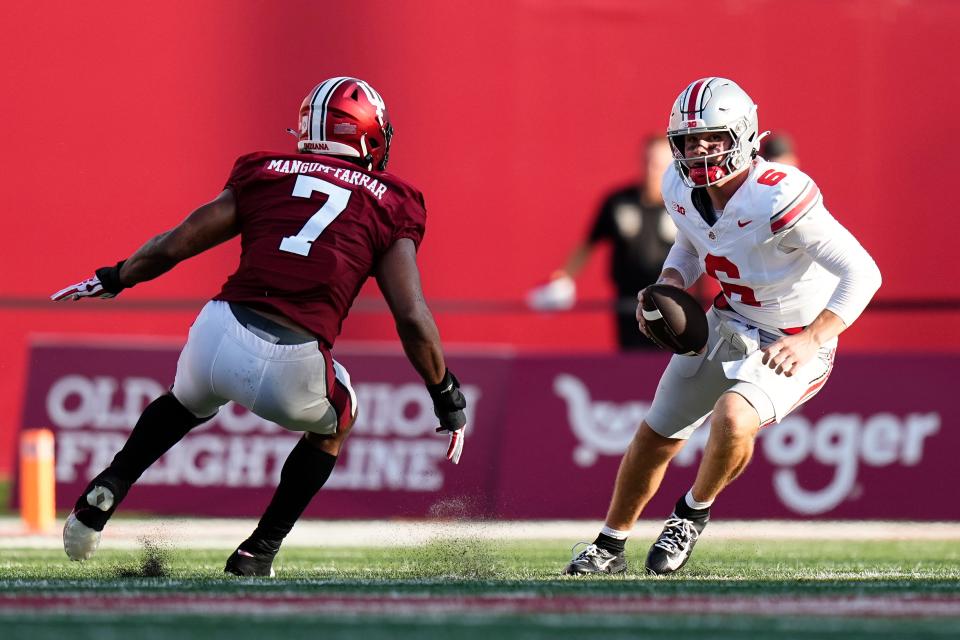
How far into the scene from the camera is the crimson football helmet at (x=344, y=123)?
5.21 metres

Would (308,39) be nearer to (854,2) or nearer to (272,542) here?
(854,2)

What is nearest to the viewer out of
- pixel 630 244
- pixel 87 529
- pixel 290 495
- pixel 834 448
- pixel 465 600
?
pixel 465 600

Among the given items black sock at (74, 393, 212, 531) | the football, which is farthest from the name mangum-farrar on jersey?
the football

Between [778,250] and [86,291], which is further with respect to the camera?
[778,250]

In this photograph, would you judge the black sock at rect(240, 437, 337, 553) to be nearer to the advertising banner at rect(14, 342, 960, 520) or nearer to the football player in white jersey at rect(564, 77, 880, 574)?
the football player in white jersey at rect(564, 77, 880, 574)

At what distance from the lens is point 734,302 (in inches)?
218

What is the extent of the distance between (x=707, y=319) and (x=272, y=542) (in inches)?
66.2

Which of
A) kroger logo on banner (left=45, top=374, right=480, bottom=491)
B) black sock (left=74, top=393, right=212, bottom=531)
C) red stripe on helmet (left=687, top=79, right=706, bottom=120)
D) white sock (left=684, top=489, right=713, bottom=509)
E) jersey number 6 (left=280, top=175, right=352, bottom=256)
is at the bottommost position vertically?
kroger logo on banner (left=45, top=374, right=480, bottom=491)

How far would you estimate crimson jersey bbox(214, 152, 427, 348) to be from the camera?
4945 mm

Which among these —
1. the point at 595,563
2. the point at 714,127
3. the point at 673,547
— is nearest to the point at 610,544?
the point at 595,563

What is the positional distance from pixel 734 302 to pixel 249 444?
4071mm

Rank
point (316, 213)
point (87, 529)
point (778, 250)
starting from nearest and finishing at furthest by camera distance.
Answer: point (87, 529) < point (316, 213) < point (778, 250)

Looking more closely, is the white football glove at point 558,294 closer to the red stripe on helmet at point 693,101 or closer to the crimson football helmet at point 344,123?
the red stripe on helmet at point 693,101

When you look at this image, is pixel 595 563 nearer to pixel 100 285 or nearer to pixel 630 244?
pixel 100 285
